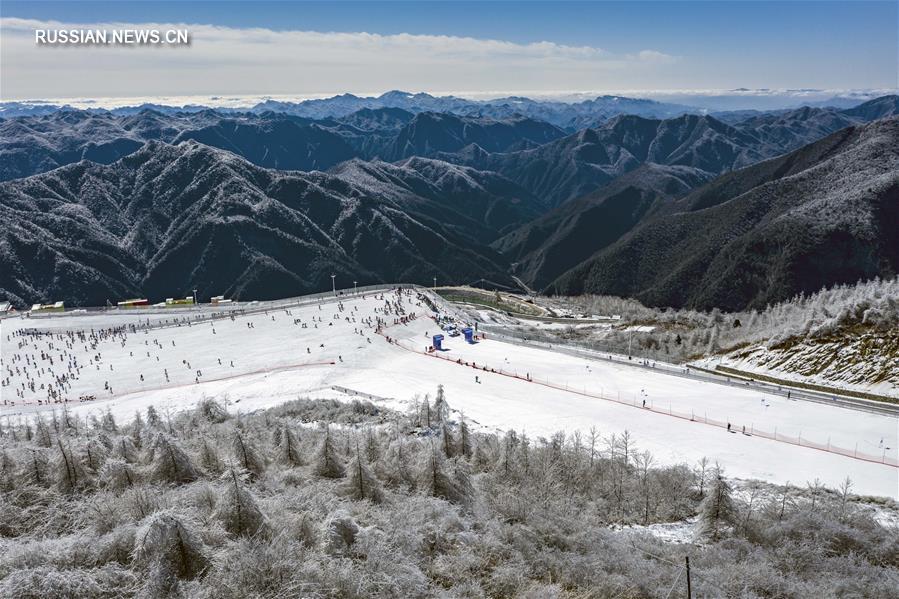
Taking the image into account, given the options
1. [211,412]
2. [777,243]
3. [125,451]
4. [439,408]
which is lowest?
[211,412]

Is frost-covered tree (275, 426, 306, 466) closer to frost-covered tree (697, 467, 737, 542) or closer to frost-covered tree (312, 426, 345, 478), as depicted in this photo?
frost-covered tree (312, 426, 345, 478)

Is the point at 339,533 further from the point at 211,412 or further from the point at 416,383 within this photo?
the point at 416,383

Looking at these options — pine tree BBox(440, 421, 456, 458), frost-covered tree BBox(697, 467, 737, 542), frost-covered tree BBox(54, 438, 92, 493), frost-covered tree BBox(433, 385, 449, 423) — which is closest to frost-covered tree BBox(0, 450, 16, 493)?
frost-covered tree BBox(54, 438, 92, 493)

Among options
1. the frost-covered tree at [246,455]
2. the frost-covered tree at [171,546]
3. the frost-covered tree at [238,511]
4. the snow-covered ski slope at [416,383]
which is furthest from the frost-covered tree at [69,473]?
the snow-covered ski slope at [416,383]

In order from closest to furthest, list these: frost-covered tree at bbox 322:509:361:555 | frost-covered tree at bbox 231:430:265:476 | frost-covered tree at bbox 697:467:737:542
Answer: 1. frost-covered tree at bbox 322:509:361:555
2. frost-covered tree at bbox 697:467:737:542
3. frost-covered tree at bbox 231:430:265:476

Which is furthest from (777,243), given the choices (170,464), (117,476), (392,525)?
(117,476)

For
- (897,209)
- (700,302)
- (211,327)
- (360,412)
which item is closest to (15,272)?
(211,327)

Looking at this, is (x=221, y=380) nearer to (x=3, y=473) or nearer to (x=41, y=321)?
(x=3, y=473)
